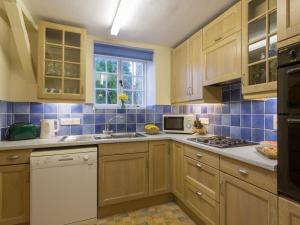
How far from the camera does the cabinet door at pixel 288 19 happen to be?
106 cm

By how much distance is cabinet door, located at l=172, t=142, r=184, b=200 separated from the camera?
86.3 inches

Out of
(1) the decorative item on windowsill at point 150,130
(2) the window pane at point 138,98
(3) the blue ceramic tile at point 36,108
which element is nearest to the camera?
(3) the blue ceramic tile at point 36,108

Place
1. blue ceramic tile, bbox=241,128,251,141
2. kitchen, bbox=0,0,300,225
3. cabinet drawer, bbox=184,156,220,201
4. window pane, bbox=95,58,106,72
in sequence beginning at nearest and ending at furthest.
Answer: kitchen, bbox=0,0,300,225, cabinet drawer, bbox=184,156,220,201, blue ceramic tile, bbox=241,128,251,141, window pane, bbox=95,58,106,72

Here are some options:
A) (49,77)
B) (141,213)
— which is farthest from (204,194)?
(49,77)

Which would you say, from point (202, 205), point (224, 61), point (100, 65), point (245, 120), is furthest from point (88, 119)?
point (245, 120)

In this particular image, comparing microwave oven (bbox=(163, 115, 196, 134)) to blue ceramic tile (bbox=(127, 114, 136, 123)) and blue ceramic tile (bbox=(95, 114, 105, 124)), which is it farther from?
blue ceramic tile (bbox=(95, 114, 105, 124))

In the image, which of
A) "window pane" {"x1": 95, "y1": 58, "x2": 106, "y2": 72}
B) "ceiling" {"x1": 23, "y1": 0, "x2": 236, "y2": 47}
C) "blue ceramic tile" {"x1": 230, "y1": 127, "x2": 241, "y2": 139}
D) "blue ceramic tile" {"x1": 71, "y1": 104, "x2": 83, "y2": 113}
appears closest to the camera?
"ceiling" {"x1": 23, "y1": 0, "x2": 236, "y2": 47}

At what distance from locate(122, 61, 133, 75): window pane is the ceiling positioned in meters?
0.53

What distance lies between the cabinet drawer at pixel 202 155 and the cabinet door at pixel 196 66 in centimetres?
71

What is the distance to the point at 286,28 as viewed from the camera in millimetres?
1113

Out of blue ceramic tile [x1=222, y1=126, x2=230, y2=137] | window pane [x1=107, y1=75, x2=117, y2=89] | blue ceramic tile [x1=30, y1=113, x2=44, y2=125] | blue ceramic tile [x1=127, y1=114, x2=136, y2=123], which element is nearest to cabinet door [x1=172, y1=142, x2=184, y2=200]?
blue ceramic tile [x1=222, y1=126, x2=230, y2=137]

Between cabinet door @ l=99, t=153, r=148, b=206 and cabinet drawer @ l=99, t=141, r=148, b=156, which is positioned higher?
cabinet drawer @ l=99, t=141, r=148, b=156

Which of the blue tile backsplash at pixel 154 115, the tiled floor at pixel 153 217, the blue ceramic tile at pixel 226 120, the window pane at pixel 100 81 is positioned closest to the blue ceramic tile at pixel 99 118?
the blue tile backsplash at pixel 154 115

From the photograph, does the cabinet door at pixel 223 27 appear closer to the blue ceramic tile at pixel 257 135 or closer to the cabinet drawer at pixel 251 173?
the blue ceramic tile at pixel 257 135
